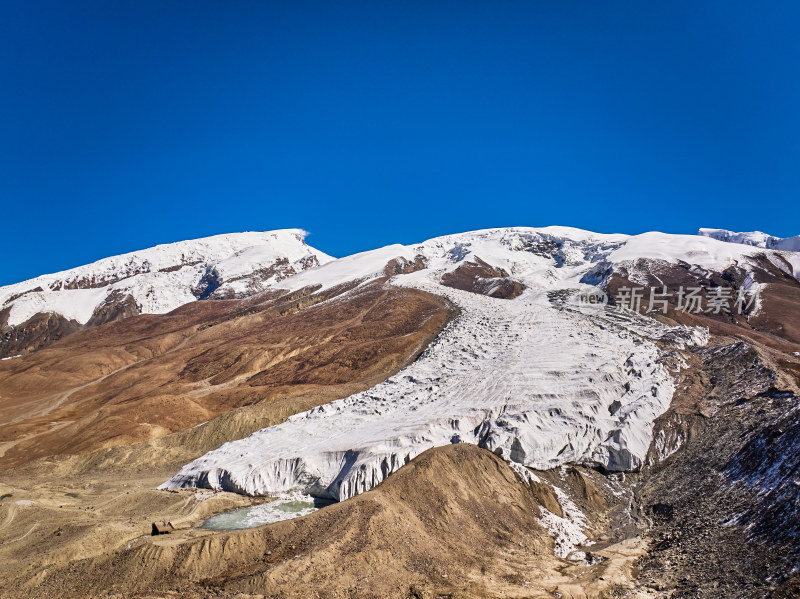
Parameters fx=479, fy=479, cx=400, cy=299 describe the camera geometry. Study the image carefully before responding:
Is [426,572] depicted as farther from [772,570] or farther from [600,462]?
[600,462]

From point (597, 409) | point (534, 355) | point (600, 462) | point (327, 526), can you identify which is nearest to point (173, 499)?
point (327, 526)

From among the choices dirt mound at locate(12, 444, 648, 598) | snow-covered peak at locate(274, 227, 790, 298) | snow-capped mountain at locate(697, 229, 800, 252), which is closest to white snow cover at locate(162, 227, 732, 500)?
dirt mound at locate(12, 444, 648, 598)

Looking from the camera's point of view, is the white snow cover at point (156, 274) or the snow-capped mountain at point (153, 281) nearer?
the snow-capped mountain at point (153, 281)

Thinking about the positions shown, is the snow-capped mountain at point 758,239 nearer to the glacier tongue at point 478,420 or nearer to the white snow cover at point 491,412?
the white snow cover at point 491,412

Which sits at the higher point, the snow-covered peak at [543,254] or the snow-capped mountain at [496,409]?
the snow-covered peak at [543,254]

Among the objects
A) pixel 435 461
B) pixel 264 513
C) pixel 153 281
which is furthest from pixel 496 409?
pixel 153 281

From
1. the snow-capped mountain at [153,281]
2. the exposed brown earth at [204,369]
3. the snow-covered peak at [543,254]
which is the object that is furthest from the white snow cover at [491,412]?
the snow-capped mountain at [153,281]

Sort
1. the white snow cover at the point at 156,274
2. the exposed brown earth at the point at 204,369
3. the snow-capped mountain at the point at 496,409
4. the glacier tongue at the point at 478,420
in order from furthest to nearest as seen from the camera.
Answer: the white snow cover at the point at 156,274 < the exposed brown earth at the point at 204,369 < the snow-capped mountain at the point at 496,409 < the glacier tongue at the point at 478,420

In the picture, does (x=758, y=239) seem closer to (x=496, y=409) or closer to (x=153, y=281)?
(x=496, y=409)
